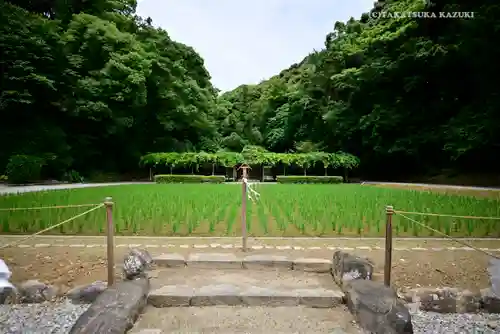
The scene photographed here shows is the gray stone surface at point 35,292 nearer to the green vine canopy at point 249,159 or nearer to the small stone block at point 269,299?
the small stone block at point 269,299

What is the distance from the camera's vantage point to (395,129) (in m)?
22.2

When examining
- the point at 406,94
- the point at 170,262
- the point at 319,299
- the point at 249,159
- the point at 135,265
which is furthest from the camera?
the point at 249,159

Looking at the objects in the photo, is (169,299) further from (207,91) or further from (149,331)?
(207,91)

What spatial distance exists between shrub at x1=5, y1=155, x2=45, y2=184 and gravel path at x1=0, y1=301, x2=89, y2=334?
1578 cm

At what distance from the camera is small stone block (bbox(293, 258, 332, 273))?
4.53 m

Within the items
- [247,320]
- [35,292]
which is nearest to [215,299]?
[247,320]

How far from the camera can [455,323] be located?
3.64m

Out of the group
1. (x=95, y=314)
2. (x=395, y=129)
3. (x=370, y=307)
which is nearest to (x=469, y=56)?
(x=395, y=129)

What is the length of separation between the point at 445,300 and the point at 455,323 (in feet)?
0.88

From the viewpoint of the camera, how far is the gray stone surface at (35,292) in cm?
393

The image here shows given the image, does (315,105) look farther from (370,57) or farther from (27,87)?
(27,87)

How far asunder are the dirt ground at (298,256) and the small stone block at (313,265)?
0.32m

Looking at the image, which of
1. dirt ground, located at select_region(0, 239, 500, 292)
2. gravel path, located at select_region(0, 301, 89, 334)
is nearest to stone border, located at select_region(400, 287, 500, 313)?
dirt ground, located at select_region(0, 239, 500, 292)

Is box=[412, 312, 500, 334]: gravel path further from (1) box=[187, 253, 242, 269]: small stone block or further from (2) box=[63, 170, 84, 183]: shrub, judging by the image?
(2) box=[63, 170, 84, 183]: shrub
